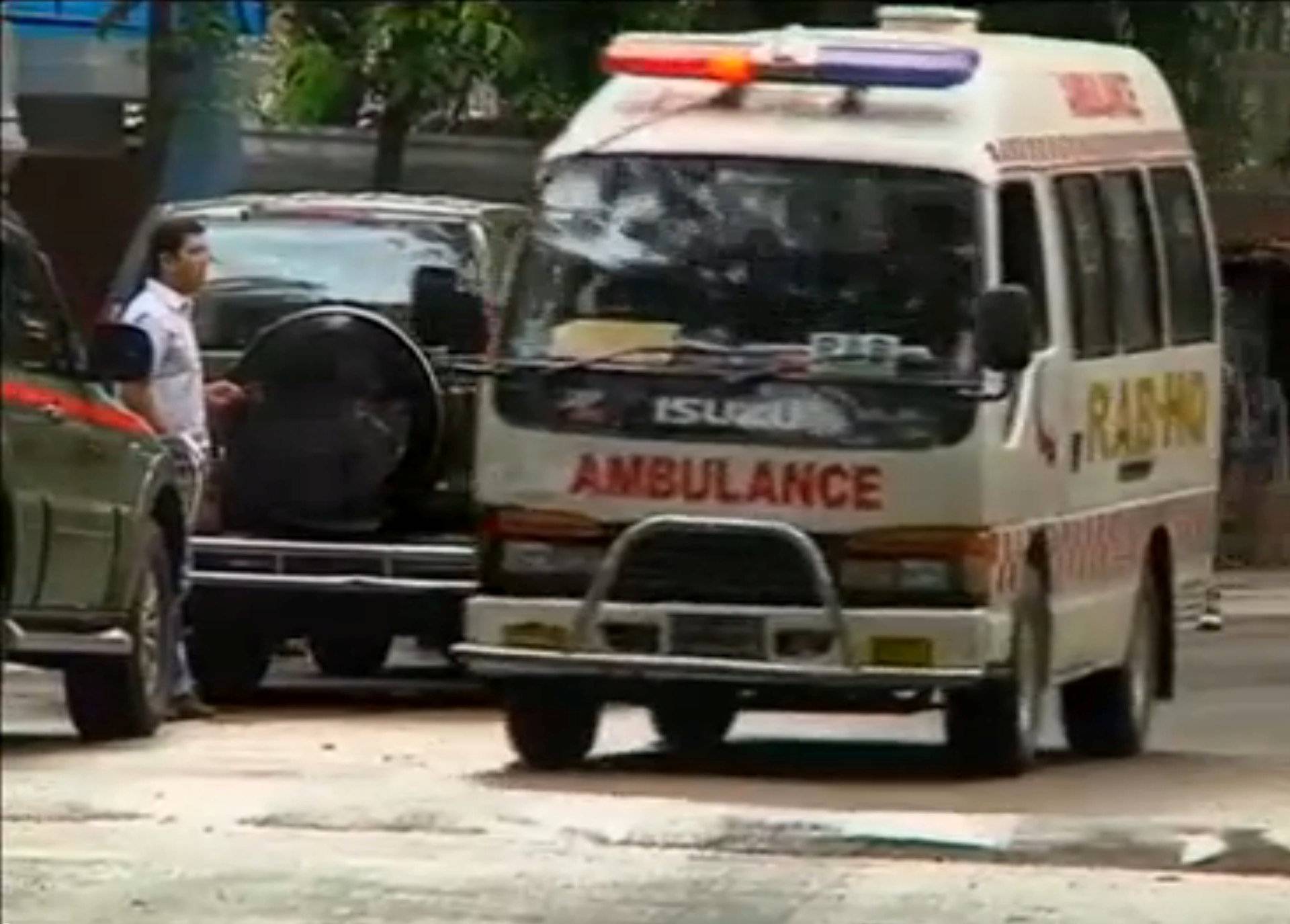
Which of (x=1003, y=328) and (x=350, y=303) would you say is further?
(x=1003, y=328)

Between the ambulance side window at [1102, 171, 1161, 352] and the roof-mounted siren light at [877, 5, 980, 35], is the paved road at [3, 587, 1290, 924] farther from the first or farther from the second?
the roof-mounted siren light at [877, 5, 980, 35]

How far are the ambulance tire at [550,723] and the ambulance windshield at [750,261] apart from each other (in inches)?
36.4

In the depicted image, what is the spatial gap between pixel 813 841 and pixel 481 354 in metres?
1.47

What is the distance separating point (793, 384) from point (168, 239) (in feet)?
18.0

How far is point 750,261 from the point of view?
29.2 ft

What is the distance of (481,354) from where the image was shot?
27.9 feet

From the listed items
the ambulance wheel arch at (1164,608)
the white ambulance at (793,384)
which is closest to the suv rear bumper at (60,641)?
the white ambulance at (793,384)

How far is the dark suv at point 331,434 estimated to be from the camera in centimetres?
420

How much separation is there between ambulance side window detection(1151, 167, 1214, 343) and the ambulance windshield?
3.18ft

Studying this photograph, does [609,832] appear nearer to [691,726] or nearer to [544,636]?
[544,636]

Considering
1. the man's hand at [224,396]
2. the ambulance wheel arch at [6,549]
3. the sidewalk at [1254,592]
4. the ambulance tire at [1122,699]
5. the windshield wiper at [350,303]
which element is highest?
the ambulance wheel arch at [6,549]

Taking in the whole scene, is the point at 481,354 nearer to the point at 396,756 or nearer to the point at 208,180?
the point at 396,756

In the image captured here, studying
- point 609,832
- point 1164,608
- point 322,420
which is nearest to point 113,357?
point 322,420

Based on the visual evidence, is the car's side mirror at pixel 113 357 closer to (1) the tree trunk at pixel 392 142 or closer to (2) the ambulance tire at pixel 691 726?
(1) the tree trunk at pixel 392 142
